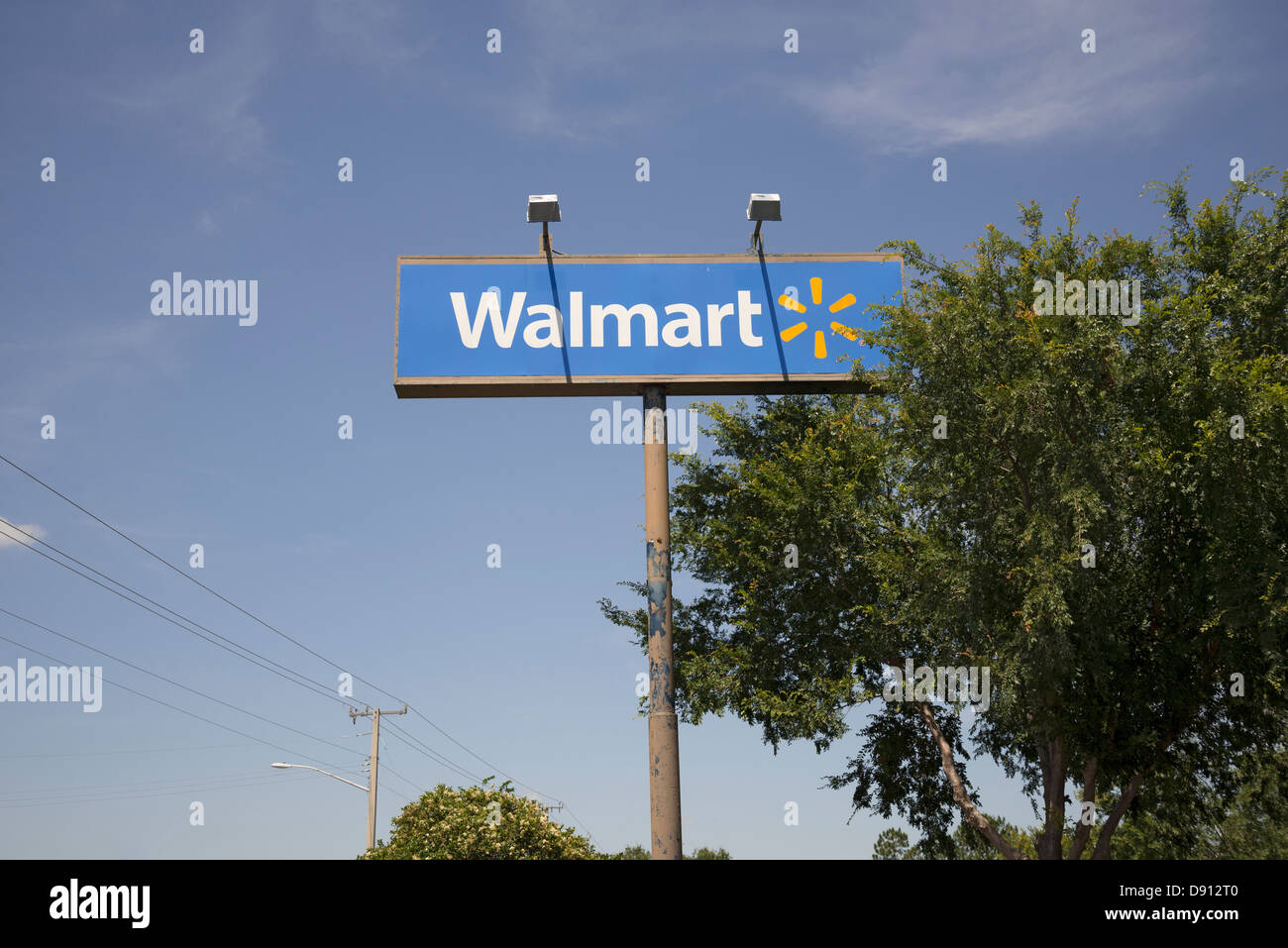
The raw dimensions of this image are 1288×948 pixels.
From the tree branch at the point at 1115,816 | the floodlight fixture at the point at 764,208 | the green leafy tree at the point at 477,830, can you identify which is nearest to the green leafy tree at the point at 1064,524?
the tree branch at the point at 1115,816

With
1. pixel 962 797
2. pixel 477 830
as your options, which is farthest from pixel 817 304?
pixel 477 830

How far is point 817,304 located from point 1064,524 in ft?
16.1

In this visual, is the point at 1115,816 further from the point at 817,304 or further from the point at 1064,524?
the point at 817,304

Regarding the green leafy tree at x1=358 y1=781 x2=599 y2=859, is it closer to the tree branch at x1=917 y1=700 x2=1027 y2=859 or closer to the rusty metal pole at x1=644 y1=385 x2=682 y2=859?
the tree branch at x1=917 y1=700 x2=1027 y2=859

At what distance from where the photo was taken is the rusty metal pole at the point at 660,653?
10.7 metres

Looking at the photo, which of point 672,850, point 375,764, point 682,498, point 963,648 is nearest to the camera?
point 672,850

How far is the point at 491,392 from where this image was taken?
1270 cm

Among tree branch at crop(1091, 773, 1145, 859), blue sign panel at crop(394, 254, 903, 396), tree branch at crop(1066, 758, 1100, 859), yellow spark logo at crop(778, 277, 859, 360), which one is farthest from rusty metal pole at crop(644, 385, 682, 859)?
tree branch at crop(1091, 773, 1145, 859)

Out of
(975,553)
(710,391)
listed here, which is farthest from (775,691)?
(710,391)

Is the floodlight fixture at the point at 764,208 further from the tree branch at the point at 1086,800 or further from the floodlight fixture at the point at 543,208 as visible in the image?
the tree branch at the point at 1086,800

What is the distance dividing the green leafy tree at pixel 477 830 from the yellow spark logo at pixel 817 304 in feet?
95.1

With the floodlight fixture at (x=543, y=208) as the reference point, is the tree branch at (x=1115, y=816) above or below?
below
